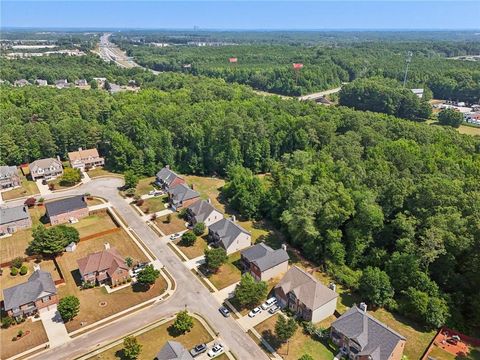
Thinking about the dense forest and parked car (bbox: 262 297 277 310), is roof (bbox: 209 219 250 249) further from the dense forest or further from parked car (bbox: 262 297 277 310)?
parked car (bbox: 262 297 277 310)

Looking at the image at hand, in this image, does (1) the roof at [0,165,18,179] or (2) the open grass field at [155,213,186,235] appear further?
(1) the roof at [0,165,18,179]

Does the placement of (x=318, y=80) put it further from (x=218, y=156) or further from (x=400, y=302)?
(x=400, y=302)

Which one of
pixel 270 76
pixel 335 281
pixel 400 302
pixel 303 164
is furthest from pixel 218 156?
pixel 270 76

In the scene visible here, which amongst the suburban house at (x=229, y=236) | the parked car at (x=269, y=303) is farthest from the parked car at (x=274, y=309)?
the suburban house at (x=229, y=236)

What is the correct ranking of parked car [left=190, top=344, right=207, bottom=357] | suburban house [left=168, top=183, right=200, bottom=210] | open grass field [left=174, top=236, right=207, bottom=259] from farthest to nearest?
1. suburban house [left=168, top=183, right=200, bottom=210]
2. open grass field [left=174, top=236, right=207, bottom=259]
3. parked car [left=190, top=344, right=207, bottom=357]

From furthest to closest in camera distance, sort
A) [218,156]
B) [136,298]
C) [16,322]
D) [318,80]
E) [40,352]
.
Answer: [318,80]
[218,156]
[136,298]
[16,322]
[40,352]

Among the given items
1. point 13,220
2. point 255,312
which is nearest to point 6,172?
point 13,220

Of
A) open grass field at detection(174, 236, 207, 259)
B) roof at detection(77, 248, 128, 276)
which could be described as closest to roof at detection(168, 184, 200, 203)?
open grass field at detection(174, 236, 207, 259)
